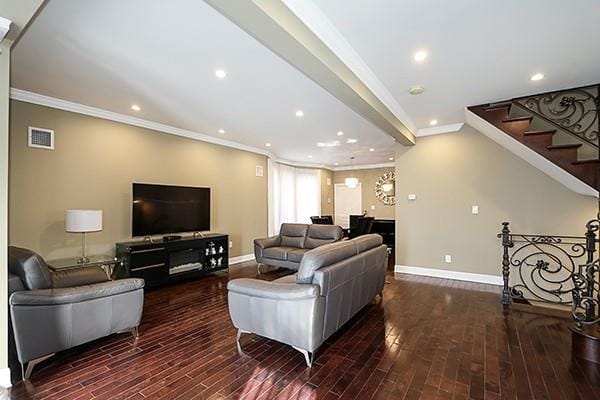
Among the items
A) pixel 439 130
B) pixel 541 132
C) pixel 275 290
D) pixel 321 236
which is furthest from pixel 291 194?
pixel 275 290

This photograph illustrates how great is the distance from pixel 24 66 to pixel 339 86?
3.31 meters

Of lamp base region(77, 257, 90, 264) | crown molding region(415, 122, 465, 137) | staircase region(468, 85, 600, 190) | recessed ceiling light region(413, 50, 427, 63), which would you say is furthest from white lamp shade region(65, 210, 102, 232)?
staircase region(468, 85, 600, 190)

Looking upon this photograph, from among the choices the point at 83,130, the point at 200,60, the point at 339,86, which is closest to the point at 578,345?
the point at 339,86

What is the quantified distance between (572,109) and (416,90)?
7.23 ft

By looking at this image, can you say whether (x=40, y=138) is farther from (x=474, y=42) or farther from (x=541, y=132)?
(x=541, y=132)

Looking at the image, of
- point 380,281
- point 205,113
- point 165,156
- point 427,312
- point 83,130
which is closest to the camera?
point 427,312

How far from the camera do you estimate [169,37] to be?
2.54 m

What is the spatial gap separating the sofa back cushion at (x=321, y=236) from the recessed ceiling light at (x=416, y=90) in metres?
3.03

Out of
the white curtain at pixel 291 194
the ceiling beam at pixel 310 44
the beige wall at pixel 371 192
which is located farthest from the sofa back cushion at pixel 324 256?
the beige wall at pixel 371 192

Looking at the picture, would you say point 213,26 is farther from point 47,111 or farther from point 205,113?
point 47,111

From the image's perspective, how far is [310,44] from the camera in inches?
87.6

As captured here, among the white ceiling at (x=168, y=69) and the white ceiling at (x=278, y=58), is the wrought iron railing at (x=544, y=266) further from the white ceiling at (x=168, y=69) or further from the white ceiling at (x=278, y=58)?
the white ceiling at (x=168, y=69)

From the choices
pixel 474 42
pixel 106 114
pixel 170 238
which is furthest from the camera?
pixel 170 238

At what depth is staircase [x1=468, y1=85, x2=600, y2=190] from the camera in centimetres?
366
